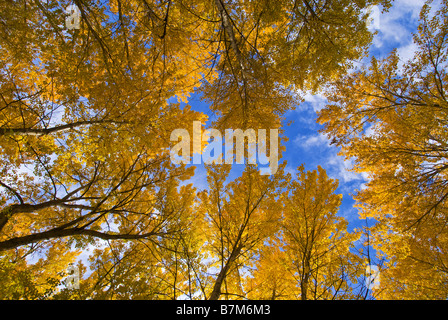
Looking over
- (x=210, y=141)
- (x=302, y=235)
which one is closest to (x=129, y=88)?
(x=210, y=141)

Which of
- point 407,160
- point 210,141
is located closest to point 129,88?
point 210,141

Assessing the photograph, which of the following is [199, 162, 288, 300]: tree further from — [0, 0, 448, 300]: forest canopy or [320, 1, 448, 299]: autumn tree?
[320, 1, 448, 299]: autumn tree

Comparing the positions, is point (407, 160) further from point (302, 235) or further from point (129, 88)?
point (129, 88)

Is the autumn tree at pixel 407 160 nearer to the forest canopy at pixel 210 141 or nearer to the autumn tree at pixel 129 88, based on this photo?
the forest canopy at pixel 210 141

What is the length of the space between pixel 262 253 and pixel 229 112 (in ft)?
12.8

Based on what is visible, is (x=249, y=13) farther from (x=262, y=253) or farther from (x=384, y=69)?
(x=262, y=253)

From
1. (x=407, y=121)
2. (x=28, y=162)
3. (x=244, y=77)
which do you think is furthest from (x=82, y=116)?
(x=407, y=121)

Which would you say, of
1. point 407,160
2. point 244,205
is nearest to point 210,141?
point 244,205

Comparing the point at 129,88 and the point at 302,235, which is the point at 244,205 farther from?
the point at 129,88

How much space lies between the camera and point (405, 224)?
5.22 metres

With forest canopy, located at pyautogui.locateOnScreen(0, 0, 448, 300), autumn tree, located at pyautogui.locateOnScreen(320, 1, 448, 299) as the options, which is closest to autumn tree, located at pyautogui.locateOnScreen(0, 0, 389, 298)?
forest canopy, located at pyautogui.locateOnScreen(0, 0, 448, 300)

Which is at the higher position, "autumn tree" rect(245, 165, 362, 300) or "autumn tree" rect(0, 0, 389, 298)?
"autumn tree" rect(0, 0, 389, 298)

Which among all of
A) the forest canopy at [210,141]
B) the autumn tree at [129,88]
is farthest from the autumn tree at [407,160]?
the autumn tree at [129,88]

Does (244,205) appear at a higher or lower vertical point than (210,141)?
lower
